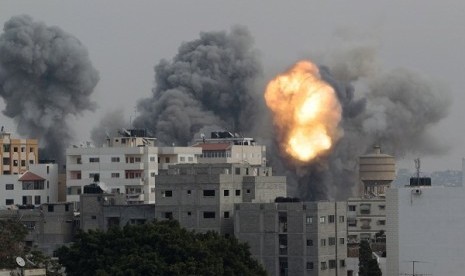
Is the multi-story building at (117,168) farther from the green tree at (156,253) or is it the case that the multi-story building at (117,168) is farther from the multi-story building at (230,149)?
the green tree at (156,253)

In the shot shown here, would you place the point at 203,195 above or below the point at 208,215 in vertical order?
above

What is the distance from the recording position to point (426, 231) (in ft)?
326

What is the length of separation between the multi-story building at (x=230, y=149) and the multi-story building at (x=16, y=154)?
46.1 ft

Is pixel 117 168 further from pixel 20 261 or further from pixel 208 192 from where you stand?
pixel 20 261

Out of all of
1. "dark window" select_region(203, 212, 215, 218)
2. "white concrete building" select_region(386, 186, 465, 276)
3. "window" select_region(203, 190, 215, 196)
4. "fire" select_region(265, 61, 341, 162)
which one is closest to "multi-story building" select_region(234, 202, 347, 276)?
"dark window" select_region(203, 212, 215, 218)

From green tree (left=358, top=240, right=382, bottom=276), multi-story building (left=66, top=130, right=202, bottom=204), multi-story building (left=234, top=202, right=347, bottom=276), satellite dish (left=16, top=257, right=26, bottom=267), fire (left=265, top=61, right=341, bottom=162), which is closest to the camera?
satellite dish (left=16, top=257, right=26, bottom=267)

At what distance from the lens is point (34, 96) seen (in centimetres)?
15950

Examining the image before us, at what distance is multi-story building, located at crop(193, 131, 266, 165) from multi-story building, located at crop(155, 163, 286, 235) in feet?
131

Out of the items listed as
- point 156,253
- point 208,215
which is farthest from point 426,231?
point 156,253

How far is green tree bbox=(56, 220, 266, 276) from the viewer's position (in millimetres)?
86000

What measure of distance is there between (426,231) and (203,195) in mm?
13121

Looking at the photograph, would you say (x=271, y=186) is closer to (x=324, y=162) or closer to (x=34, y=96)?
(x=324, y=162)

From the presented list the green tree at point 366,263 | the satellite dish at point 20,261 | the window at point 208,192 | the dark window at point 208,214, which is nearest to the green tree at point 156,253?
the satellite dish at point 20,261

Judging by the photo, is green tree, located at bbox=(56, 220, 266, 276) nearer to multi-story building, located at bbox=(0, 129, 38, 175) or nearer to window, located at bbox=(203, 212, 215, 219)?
window, located at bbox=(203, 212, 215, 219)
